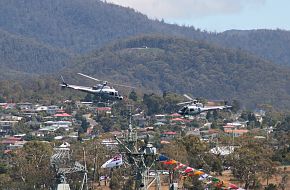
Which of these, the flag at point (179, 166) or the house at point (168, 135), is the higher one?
the flag at point (179, 166)

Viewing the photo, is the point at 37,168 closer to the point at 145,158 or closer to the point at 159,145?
the point at 159,145

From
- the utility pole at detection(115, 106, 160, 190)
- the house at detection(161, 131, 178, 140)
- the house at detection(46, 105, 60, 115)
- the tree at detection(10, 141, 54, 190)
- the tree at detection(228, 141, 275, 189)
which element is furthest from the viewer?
the house at detection(46, 105, 60, 115)

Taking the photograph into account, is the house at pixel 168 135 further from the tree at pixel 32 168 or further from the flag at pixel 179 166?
the flag at pixel 179 166

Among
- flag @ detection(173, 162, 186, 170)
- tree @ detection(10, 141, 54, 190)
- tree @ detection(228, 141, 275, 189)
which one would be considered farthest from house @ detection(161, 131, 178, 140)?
flag @ detection(173, 162, 186, 170)

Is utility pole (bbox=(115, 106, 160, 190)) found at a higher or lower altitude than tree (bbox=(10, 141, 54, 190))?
higher

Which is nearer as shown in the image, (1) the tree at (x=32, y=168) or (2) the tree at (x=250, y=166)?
(1) the tree at (x=32, y=168)

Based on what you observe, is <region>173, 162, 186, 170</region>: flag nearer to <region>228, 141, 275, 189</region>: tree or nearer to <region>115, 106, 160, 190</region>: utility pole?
<region>228, 141, 275, 189</region>: tree

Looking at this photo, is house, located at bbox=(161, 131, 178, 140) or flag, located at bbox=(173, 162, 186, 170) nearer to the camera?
flag, located at bbox=(173, 162, 186, 170)

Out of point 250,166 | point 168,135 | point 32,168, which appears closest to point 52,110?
point 168,135

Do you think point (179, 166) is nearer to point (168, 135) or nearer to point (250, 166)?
point (250, 166)

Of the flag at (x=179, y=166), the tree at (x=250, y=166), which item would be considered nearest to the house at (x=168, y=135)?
the tree at (x=250, y=166)

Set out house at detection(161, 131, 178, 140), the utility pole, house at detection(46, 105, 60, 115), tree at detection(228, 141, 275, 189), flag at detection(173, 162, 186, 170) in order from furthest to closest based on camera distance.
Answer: house at detection(46, 105, 60, 115) → house at detection(161, 131, 178, 140) → tree at detection(228, 141, 275, 189) → flag at detection(173, 162, 186, 170) → the utility pole

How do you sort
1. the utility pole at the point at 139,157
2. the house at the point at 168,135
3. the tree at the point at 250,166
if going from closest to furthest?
the utility pole at the point at 139,157 < the tree at the point at 250,166 < the house at the point at 168,135
